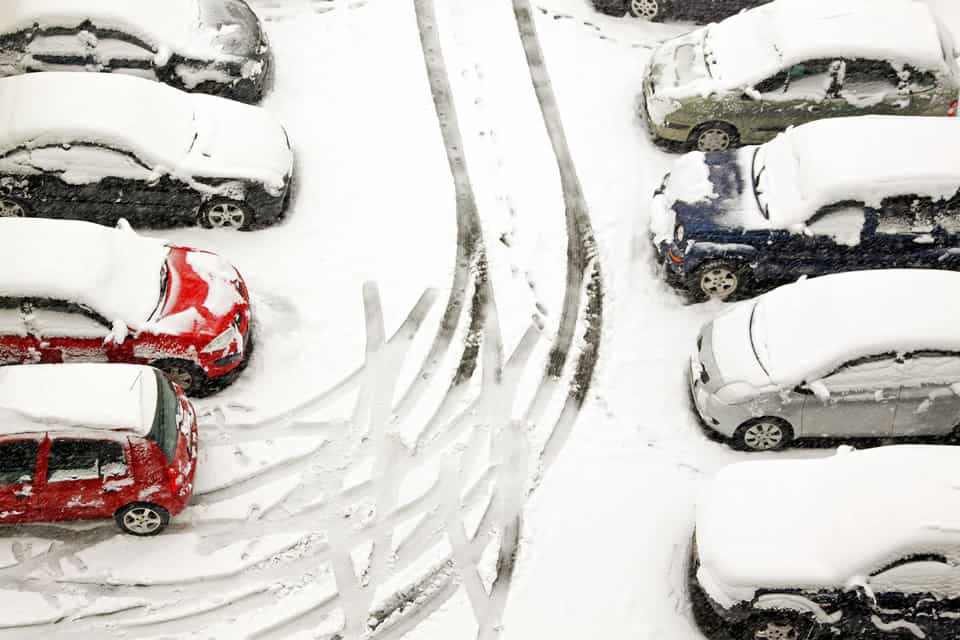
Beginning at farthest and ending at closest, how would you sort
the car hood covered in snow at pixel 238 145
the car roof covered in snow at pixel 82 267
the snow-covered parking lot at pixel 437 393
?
1. the car hood covered in snow at pixel 238 145
2. the car roof covered in snow at pixel 82 267
3. the snow-covered parking lot at pixel 437 393

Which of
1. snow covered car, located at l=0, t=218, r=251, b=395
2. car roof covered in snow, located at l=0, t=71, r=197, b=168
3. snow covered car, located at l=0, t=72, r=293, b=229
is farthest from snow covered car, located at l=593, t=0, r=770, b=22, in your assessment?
snow covered car, located at l=0, t=218, r=251, b=395

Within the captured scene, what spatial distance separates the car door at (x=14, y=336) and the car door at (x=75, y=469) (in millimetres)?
1492

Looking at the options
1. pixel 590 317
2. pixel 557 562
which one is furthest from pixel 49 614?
pixel 590 317

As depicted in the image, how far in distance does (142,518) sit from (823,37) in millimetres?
10211

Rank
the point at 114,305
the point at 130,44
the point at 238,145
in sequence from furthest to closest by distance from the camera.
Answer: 1. the point at 130,44
2. the point at 238,145
3. the point at 114,305

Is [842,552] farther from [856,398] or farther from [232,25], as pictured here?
[232,25]

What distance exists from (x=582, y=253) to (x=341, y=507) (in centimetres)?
468

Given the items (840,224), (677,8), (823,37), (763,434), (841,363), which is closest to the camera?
(841,363)

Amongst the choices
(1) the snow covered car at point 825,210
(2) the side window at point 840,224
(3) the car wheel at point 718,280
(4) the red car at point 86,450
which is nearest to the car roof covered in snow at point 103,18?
(4) the red car at point 86,450

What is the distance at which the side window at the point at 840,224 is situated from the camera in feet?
36.8

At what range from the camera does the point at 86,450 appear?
916cm

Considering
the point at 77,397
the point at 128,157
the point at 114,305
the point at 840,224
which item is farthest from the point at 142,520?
the point at 840,224

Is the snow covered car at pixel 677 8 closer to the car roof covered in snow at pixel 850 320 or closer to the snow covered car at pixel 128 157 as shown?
the snow covered car at pixel 128 157

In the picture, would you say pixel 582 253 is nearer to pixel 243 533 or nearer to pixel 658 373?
pixel 658 373
